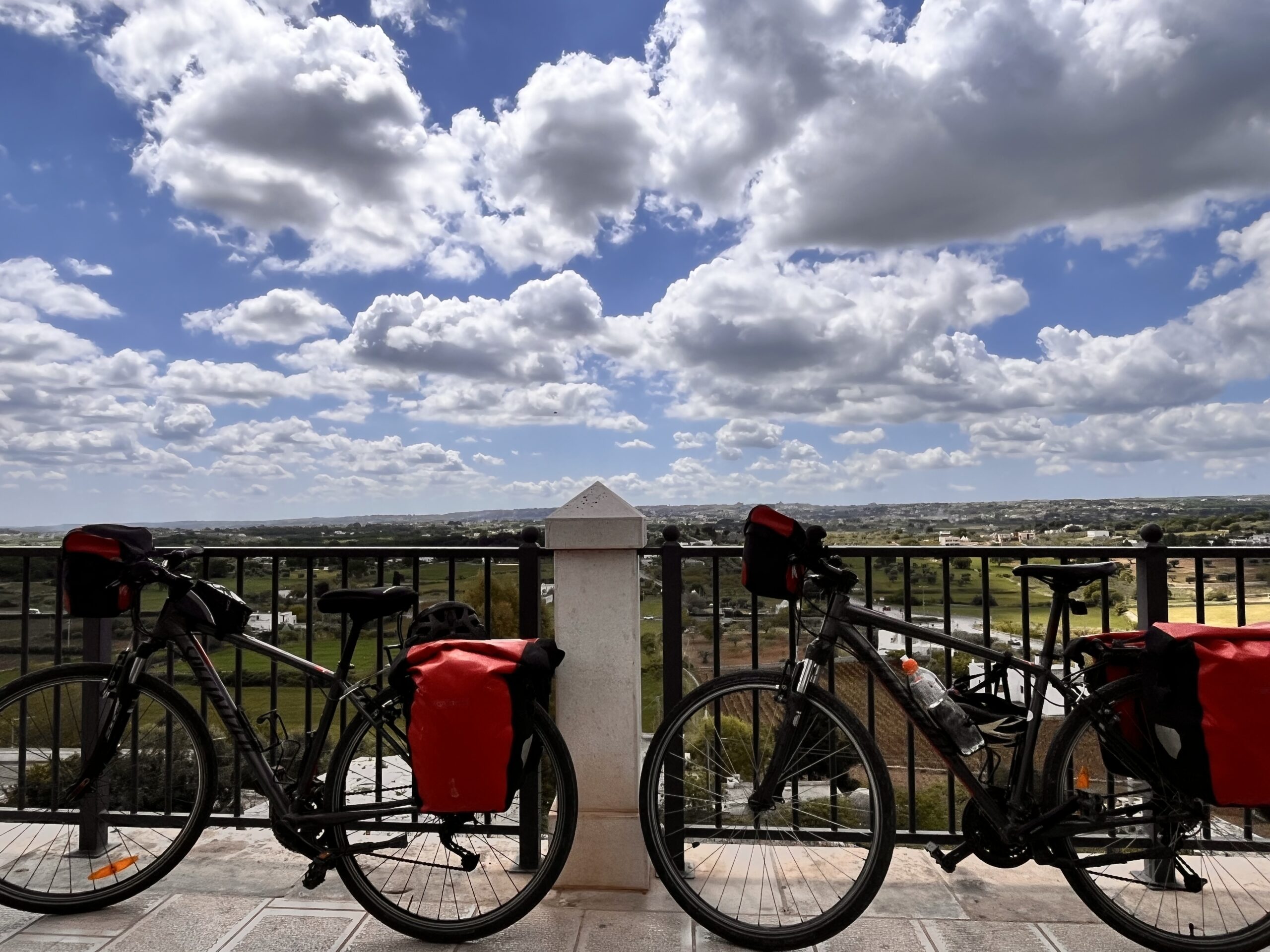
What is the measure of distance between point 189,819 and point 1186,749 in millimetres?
3814

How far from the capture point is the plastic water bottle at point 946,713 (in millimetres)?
2850

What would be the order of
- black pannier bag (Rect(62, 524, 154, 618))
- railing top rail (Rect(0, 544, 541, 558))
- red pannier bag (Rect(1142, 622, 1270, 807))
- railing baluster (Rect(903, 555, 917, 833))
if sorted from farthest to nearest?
1. railing top rail (Rect(0, 544, 541, 558))
2. railing baluster (Rect(903, 555, 917, 833))
3. black pannier bag (Rect(62, 524, 154, 618))
4. red pannier bag (Rect(1142, 622, 1270, 807))

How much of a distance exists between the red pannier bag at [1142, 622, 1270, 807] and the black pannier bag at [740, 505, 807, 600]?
4.05 ft

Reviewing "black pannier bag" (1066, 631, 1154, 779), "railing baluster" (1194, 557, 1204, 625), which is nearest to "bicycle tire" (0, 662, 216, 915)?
"black pannier bag" (1066, 631, 1154, 779)

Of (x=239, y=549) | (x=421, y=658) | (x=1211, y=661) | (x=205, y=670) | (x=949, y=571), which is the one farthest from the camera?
(x=239, y=549)

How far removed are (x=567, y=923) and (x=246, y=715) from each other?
1525mm

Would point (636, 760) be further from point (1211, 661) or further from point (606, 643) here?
point (1211, 661)

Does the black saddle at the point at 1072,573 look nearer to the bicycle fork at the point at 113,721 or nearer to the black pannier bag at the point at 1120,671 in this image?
the black pannier bag at the point at 1120,671

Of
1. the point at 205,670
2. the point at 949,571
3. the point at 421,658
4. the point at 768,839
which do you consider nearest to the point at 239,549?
the point at 205,670

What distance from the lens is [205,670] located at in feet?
10.3

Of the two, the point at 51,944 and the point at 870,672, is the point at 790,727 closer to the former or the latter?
the point at 870,672

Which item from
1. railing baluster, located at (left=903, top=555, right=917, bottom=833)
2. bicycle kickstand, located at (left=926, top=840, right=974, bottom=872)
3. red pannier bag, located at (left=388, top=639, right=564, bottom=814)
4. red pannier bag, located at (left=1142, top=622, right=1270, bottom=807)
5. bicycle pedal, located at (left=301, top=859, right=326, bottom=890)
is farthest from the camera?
railing baluster, located at (left=903, top=555, right=917, bottom=833)

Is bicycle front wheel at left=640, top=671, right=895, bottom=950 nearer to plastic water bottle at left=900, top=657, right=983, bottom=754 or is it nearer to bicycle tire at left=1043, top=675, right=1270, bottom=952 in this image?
plastic water bottle at left=900, top=657, right=983, bottom=754

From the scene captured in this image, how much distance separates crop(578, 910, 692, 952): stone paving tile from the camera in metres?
2.78
